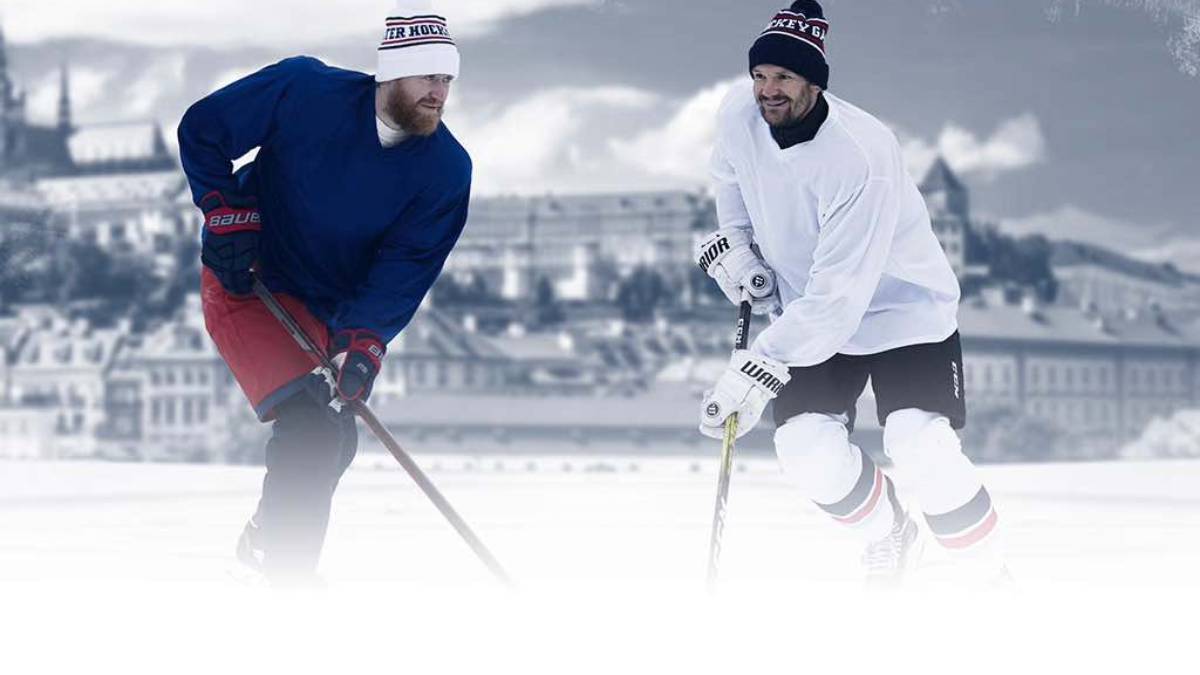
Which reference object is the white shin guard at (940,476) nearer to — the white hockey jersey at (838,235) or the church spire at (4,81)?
the white hockey jersey at (838,235)

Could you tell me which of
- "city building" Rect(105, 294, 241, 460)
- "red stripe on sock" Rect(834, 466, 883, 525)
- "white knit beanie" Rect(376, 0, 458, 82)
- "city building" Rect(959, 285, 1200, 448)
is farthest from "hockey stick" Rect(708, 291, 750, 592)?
"city building" Rect(105, 294, 241, 460)

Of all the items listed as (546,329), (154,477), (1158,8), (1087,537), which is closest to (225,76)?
(546,329)

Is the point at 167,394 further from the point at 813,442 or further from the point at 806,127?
the point at 806,127

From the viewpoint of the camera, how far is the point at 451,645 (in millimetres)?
3502

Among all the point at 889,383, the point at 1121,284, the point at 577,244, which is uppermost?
the point at 889,383

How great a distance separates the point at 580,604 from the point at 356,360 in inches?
39.2

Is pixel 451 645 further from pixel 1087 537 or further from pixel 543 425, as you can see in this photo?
pixel 543 425

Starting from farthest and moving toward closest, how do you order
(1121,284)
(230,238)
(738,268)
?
(1121,284), (738,268), (230,238)

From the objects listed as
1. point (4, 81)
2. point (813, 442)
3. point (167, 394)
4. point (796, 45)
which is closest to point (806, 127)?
point (796, 45)

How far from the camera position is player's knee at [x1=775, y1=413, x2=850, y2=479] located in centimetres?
393

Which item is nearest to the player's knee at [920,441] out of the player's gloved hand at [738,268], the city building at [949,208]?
the player's gloved hand at [738,268]

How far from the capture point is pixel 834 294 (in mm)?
3668

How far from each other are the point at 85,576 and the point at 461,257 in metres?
61.1

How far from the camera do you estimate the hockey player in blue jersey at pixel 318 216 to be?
148 inches
